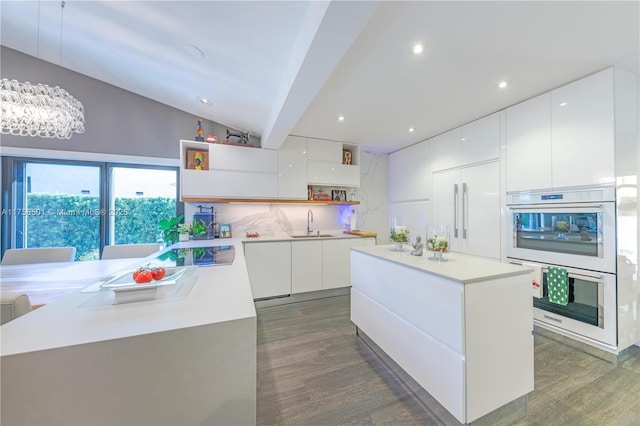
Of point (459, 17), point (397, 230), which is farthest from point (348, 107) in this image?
point (397, 230)

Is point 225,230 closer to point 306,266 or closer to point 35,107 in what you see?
point 306,266

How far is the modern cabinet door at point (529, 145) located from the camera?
6.99 ft

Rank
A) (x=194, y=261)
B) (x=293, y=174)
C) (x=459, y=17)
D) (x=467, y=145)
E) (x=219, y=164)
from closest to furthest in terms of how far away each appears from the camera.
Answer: (x=459, y=17), (x=194, y=261), (x=467, y=145), (x=219, y=164), (x=293, y=174)

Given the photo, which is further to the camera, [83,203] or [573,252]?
[83,203]

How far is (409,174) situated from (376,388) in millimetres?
3144

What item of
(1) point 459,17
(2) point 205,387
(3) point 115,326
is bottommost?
(2) point 205,387

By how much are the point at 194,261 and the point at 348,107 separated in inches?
83.8

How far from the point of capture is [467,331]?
3.76 feet

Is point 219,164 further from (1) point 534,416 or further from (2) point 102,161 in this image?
(1) point 534,416

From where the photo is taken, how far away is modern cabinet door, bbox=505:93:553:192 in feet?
6.99

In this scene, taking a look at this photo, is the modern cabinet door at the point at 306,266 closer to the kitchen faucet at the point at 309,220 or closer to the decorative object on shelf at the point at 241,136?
the kitchen faucet at the point at 309,220

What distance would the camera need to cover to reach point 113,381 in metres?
0.67

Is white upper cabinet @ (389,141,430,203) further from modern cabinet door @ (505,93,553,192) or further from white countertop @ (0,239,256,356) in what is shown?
white countertop @ (0,239,256,356)

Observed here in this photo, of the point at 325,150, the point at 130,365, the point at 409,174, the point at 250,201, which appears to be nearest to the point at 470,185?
the point at 409,174
